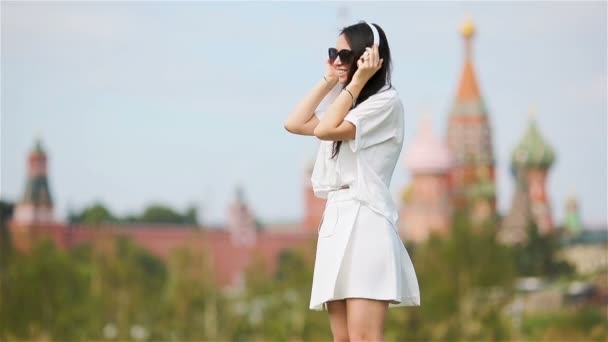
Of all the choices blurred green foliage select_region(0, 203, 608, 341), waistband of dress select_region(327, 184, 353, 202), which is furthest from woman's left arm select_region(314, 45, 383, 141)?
blurred green foliage select_region(0, 203, 608, 341)

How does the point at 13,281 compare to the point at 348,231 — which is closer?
the point at 348,231

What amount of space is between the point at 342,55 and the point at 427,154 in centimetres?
6503

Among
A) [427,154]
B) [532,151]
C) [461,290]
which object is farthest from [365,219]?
[532,151]

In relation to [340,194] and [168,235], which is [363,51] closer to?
[340,194]

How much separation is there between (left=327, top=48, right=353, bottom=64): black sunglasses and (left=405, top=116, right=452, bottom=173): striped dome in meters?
64.2

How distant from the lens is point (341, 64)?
3912 mm

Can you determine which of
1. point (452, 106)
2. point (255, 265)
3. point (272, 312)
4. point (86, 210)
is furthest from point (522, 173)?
point (272, 312)

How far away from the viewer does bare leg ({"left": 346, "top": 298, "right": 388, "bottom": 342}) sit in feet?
12.4

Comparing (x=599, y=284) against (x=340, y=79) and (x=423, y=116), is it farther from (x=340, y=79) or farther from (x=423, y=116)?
(x=340, y=79)

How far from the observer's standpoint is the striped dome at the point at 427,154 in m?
68.1

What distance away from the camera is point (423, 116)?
68.1m

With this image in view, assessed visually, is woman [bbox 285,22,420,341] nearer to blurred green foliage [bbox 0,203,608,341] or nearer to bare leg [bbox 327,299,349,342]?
bare leg [bbox 327,299,349,342]

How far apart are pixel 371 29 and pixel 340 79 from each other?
16cm

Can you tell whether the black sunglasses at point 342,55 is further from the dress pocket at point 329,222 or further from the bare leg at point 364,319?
the bare leg at point 364,319
